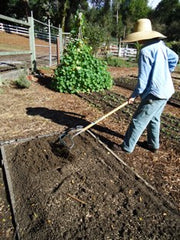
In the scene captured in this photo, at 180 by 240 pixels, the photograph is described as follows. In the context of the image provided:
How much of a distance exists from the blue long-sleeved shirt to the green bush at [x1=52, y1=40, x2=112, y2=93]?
124 inches

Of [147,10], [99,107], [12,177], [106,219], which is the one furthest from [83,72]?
[147,10]

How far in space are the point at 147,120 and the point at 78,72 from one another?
326 centimetres

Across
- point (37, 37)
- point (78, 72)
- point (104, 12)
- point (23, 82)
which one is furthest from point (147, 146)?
point (104, 12)

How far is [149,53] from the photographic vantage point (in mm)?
2252

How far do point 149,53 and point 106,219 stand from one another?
1.80 m

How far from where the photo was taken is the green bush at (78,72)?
5395mm

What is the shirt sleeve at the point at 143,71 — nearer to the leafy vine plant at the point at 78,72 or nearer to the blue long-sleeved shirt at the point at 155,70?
the blue long-sleeved shirt at the point at 155,70

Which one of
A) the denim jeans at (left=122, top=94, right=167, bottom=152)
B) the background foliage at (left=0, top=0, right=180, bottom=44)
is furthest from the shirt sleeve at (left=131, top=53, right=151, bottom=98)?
the background foliage at (left=0, top=0, right=180, bottom=44)

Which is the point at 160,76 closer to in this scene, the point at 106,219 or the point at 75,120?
the point at 106,219

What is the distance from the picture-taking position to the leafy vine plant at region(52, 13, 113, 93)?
17.7 ft

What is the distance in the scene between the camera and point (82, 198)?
6.71ft

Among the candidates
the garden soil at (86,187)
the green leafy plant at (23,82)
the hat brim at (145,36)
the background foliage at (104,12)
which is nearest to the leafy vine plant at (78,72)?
the green leafy plant at (23,82)

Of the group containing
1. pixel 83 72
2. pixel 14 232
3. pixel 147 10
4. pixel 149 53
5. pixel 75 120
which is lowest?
pixel 14 232

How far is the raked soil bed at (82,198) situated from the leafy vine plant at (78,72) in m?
3.00
